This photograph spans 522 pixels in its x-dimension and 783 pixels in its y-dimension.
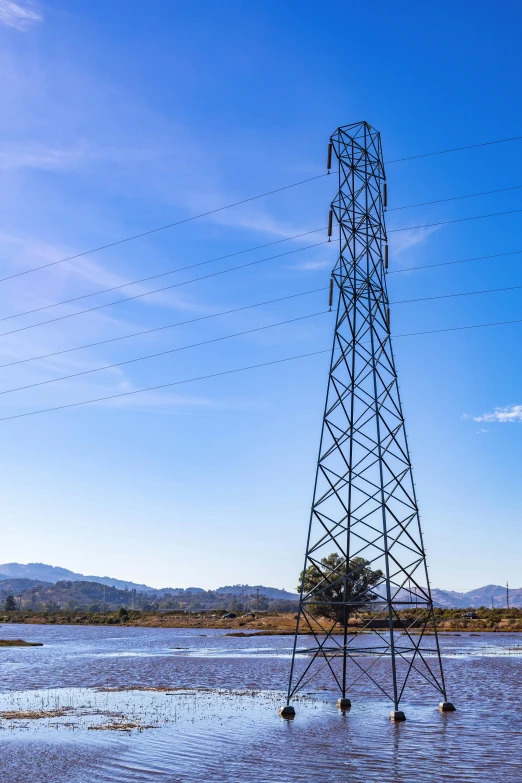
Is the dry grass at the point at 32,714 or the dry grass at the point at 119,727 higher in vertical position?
the dry grass at the point at 119,727

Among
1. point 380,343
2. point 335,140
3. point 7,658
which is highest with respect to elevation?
point 335,140

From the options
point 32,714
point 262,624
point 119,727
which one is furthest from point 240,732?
point 262,624

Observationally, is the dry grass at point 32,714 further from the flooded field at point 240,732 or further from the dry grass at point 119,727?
the dry grass at point 119,727

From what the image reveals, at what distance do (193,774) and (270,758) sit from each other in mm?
2662

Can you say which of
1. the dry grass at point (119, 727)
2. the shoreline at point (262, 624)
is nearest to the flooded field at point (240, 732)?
the dry grass at point (119, 727)

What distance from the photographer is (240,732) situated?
24938 mm

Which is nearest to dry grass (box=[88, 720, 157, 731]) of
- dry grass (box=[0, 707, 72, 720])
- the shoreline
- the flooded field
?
the flooded field

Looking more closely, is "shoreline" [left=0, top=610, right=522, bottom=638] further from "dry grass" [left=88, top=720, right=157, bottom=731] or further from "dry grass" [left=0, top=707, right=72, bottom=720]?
"dry grass" [left=88, top=720, right=157, bottom=731]

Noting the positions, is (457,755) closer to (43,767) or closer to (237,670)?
(43,767)

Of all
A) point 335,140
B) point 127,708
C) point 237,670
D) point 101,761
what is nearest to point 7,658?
point 237,670

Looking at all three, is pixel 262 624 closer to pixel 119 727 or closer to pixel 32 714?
pixel 32 714

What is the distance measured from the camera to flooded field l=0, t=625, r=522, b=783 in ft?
63.8

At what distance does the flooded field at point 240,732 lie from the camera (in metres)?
19.5

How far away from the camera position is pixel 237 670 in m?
48.8
